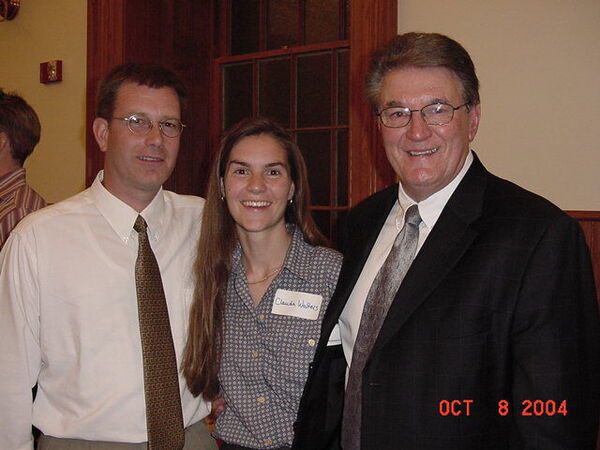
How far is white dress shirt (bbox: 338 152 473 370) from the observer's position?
152 centimetres

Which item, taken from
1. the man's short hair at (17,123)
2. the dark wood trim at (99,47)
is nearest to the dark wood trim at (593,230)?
the man's short hair at (17,123)

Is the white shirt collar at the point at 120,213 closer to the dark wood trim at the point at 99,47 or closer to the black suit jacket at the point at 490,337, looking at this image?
the black suit jacket at the point at 490,337

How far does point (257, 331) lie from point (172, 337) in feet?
0.91

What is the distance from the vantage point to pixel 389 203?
72.5 inches

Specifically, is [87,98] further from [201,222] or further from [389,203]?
[389,203]

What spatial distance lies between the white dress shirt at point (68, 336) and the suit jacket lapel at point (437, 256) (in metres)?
0.80

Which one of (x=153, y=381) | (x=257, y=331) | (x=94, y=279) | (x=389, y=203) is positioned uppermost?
(x=389, y=203)

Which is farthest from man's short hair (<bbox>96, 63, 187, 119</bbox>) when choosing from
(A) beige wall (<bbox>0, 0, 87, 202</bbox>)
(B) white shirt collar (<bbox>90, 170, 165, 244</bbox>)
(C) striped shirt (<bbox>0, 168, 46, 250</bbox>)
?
(A) beige wall (<bbox>0, 0, 87, 202</bbox>)

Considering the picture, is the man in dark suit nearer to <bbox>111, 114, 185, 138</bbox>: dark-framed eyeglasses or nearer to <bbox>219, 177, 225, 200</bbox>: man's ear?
<bbox>219, 177, 225, 200</bbox>: man's ear

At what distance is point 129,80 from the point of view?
187cm

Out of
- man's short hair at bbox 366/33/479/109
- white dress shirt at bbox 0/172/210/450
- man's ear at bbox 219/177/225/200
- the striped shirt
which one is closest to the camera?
man's short hair at bbox 366/33/479/109

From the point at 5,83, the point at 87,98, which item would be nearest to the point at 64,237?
the point at 87,98

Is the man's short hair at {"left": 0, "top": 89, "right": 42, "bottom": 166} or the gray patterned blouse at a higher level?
the man's short hair at {"left": 0, "top": 89, "right": 42, "bottom": 166}

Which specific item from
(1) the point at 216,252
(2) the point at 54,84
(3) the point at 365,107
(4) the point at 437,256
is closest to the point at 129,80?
(1) the point at 216,252
